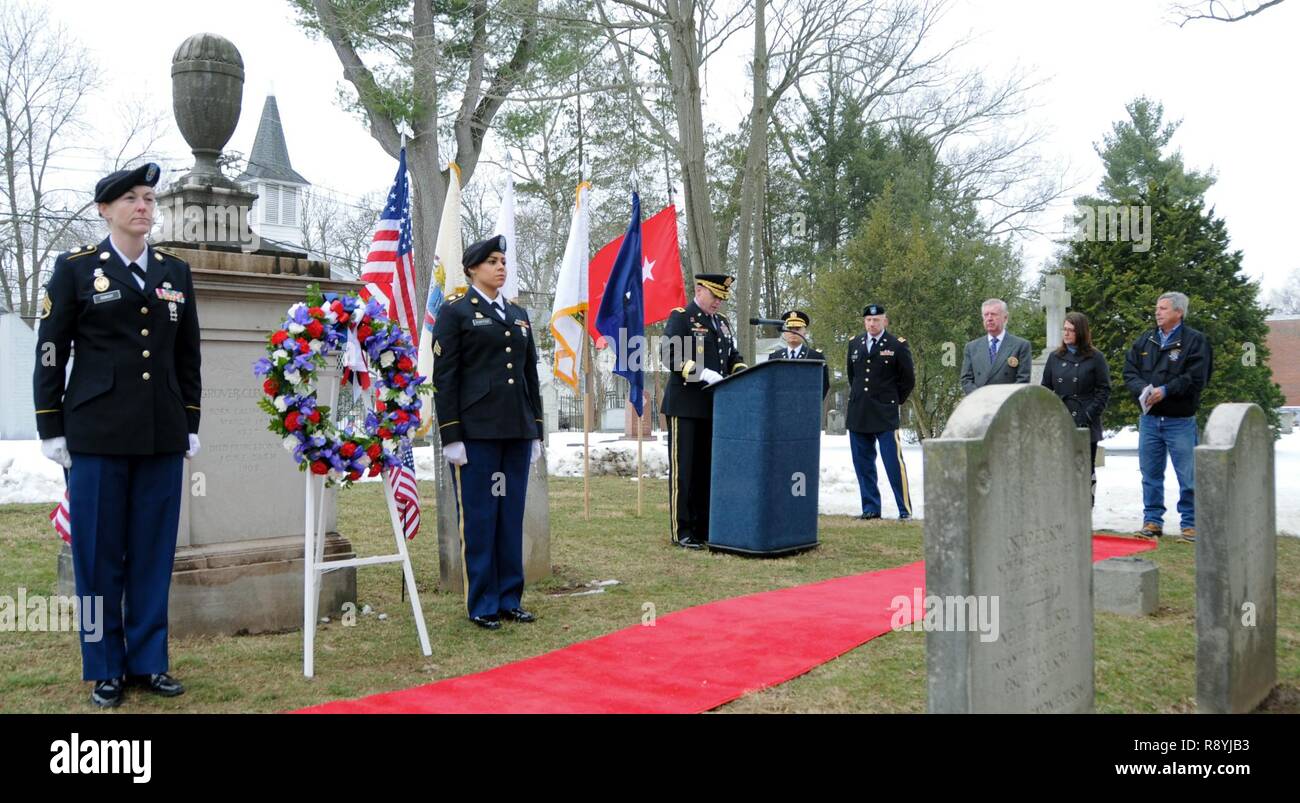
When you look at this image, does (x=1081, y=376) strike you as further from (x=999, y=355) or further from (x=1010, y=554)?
(x=1010, y=554)

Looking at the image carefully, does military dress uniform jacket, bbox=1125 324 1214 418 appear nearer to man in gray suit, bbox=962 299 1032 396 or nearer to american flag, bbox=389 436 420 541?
man in gray suit, bbox=962 299 1032 396

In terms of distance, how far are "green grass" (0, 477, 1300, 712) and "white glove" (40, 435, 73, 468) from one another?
0.98 metres

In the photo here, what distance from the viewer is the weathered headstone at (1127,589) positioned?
5.61 meters

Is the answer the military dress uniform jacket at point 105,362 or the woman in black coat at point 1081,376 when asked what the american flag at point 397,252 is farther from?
the woman in black coat at point 1081,376

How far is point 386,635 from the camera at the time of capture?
17.0 ft

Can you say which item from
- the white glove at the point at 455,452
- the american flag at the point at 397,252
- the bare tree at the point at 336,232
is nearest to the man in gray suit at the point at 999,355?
the american flag at the point at 397,252

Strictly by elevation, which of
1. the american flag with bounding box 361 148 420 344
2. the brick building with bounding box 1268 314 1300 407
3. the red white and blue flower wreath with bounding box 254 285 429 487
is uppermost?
the brick building with bounding box 1268 314 1300 407

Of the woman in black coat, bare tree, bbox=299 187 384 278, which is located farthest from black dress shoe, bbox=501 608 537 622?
bare tree, bbox=299 187 384 278

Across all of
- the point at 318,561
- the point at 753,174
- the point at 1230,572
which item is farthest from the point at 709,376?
the point at 753,174

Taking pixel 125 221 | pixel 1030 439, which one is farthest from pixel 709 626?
pixel 125 221

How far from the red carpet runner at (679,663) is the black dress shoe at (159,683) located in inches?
28.0

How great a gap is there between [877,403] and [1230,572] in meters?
5.91

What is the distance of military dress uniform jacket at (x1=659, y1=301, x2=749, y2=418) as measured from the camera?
8.04 m
